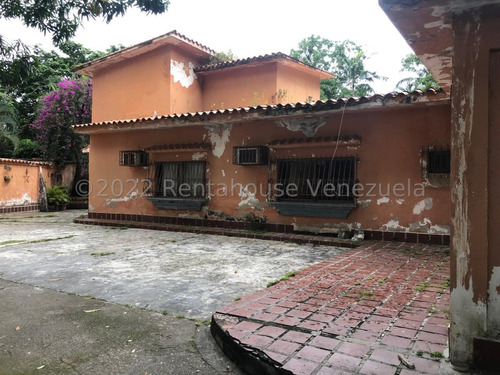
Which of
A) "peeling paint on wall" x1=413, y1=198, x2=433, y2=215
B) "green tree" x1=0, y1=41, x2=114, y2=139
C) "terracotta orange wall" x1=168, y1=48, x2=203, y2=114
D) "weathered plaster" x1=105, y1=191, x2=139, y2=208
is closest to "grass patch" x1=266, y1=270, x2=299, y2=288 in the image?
"peeling paint on wall" x1=413, y1=198, x2=433, y2=215

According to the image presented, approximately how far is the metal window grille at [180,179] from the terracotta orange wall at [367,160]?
0.20 metres

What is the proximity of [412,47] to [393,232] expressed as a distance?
177 inches

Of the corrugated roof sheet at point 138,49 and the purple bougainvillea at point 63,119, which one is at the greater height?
the corrugated roof sheet at point 138,49

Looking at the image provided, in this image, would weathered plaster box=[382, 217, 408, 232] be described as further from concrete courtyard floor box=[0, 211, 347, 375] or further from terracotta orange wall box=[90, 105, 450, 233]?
concrete courtyard floor box=[0, 211, 347, 375]

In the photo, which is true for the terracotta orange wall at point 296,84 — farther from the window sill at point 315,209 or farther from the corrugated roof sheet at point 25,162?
the corrugated roof sheet at point 25,162

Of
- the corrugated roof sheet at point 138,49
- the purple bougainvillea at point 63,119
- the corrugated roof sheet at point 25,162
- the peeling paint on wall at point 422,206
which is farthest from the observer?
the purple bougainvillea at point 63,119

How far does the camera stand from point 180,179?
9.77 meters

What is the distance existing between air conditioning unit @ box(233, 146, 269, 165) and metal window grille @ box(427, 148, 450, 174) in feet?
10.9

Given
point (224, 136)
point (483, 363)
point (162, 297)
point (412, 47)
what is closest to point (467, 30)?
point (412, 47)

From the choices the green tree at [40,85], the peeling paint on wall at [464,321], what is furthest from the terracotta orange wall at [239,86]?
the green tree at [40,85]

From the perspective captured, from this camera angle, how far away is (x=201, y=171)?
9430mm

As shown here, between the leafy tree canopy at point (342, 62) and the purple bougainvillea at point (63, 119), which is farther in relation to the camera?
the leafy tree canopy at point (342, 62)

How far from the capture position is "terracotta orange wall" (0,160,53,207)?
14.3m

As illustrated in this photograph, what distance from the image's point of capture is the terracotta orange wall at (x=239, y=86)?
11562 millimetres
